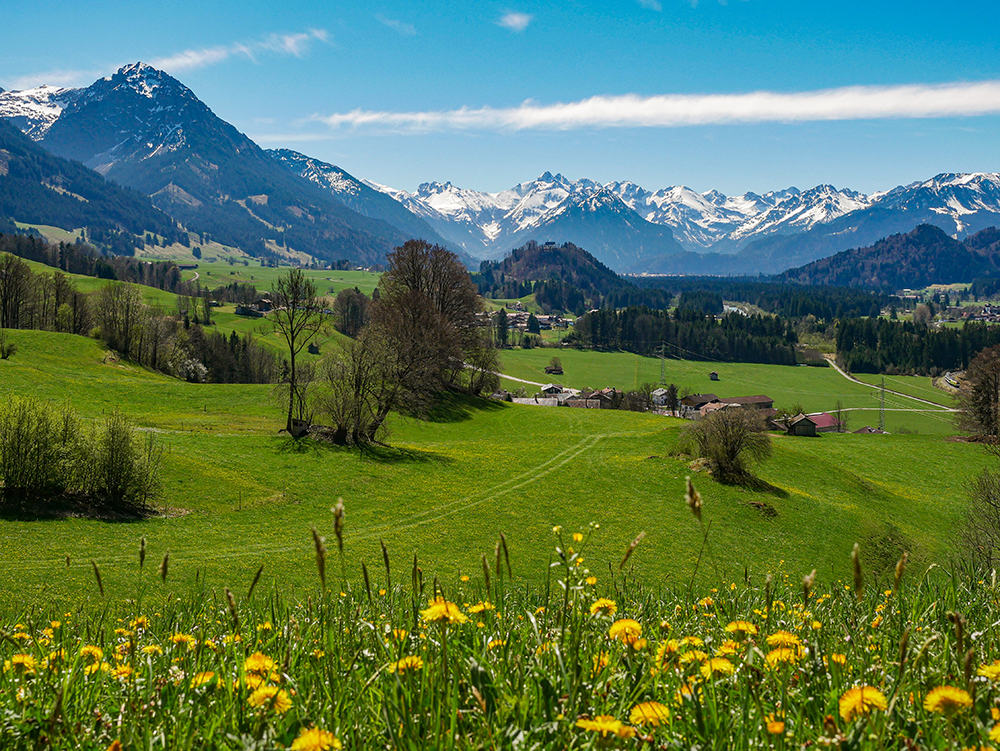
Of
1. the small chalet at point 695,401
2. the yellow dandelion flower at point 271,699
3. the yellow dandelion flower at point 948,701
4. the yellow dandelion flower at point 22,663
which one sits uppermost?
the yellow dandelion flower at point 948,701

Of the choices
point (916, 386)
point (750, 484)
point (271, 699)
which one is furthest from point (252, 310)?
point (916, 386)

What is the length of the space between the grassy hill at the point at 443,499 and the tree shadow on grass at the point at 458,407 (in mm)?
405

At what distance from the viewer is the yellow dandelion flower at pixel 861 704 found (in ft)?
6.26

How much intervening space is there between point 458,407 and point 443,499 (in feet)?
93.7

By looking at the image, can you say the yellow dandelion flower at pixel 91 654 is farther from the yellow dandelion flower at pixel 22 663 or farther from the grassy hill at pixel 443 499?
the grassy hill at pixel 443 499

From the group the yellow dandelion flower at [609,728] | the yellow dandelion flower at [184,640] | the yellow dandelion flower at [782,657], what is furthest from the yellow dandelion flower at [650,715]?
the yellow dandelion flower at [184,640]

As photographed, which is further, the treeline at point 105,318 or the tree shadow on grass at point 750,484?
the treeline at point 105,318

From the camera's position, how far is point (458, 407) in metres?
61.8

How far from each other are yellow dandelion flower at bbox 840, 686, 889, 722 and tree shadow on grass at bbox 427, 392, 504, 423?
55.3 meters

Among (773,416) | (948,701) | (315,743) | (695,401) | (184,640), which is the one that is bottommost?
(695,401)

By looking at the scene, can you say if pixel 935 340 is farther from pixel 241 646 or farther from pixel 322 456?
pixel 241 646

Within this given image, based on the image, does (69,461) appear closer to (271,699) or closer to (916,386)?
(271,699)

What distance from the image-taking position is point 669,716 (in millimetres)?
2260

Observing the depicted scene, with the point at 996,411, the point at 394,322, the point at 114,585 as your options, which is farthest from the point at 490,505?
the point at 996,411
